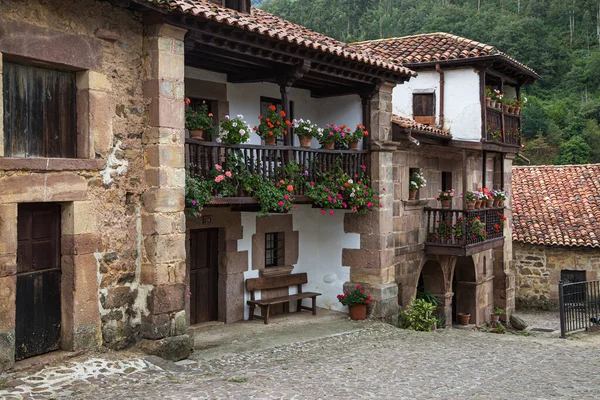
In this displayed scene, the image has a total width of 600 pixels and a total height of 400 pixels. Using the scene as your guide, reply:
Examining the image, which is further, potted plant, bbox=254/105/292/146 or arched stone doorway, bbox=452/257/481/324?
arched stone doorway, bbox=452/257/481/324

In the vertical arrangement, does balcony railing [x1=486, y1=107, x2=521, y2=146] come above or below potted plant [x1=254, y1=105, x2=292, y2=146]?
above

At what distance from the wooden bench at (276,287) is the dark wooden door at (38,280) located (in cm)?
466

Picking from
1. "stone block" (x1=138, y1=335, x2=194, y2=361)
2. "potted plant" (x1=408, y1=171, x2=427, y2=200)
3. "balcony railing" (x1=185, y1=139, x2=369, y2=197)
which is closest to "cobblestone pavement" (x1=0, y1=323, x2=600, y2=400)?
"stone block" (x1=138, y1=335, x2=194, y2=361)

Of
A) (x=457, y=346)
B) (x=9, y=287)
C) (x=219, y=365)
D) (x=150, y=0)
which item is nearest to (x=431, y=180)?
(x=457, y=346)

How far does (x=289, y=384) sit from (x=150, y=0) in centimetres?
496

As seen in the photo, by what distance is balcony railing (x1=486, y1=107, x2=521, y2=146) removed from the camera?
664 inches

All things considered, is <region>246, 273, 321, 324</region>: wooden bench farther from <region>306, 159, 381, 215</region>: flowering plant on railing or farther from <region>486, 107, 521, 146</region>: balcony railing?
<region>486, 107, 521, 146</region>: balcony railing

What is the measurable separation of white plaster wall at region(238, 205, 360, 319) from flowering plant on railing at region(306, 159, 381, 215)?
0.95 m

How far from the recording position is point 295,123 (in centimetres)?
1141

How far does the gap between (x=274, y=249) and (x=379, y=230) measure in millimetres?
2197

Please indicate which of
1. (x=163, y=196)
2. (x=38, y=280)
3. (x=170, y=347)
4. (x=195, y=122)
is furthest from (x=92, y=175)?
(x=170, y=347)

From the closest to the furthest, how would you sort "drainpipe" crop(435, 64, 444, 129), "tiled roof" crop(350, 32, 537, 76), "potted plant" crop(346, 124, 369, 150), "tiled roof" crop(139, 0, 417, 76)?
"tiled roof" crop(139, 0, 417, 76) < "potted plant" crop(346, 124, 369, 150) < "tiled roof" crop(350, 32, 537, 76) < "drainpipe" crop(435, 64, 444, 129)

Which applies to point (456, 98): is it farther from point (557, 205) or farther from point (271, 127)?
point (271, 127)

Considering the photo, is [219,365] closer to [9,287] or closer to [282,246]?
[9,287]
